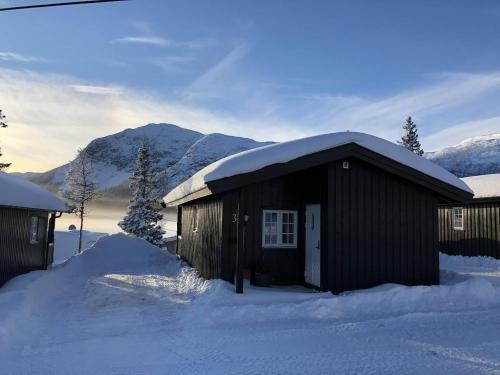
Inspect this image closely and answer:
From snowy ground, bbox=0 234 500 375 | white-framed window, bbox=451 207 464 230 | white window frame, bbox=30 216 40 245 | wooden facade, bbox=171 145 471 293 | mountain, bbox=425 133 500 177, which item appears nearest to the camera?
snowy ground, bbox=0 234 500 375

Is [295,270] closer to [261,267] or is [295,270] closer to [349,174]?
[261,267]

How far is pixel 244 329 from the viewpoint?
817 centimetres

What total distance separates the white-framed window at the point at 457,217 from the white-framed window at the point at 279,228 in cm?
1141

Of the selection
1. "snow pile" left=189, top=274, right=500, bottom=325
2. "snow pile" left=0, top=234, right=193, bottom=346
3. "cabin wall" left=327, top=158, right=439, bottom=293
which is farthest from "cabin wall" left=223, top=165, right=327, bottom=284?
"snow pile" left=0, top=234, right=193, bottom=346

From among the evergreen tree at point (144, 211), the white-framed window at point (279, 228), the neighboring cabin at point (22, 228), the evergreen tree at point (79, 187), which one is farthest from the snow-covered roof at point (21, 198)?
the evergreen tree at point (79, 187)

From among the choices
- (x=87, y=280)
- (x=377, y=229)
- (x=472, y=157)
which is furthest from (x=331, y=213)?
(x=472, y=157)

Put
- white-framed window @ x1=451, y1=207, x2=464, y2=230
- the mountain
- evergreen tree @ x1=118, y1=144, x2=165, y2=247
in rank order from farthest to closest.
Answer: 1. the mountain
2. evergreen tree @ x1=118, y1=144, x2=165, y2=247
3. white-framed window @ x1=451, y1=207, x2=464, y2=230

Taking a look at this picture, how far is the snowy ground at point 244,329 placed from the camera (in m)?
6.20

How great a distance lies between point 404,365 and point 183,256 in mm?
13028

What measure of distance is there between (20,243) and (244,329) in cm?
965

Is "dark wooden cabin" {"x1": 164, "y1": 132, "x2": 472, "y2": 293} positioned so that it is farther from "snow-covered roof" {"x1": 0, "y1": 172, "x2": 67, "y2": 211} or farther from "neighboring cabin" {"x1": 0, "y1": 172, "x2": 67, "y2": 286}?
"neighboring cabin" {"x1": 0, "y1": 172, "x2": 67, "y2": 286}

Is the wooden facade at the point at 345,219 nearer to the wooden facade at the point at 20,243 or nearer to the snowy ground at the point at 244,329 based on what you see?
the snowy ground at the point at 244,329

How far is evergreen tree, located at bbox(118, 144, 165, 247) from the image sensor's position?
31031 millimetres

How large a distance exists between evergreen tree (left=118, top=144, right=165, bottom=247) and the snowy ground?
17525mm
